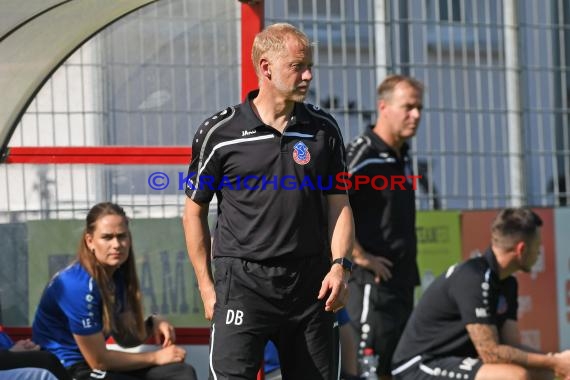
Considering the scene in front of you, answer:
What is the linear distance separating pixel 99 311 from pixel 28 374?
2.77 ft

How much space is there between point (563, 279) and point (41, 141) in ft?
15.9

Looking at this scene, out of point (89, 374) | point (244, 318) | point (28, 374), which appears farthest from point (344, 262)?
Answer: point (89, 374)

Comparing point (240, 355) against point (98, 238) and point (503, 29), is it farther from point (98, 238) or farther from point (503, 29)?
point (503, 29)

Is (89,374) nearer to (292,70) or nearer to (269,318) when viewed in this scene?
(269,318)

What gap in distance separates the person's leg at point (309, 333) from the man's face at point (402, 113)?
2.75 meters

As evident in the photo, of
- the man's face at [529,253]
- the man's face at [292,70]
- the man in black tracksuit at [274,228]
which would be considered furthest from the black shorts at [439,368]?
the man's face at [292,70]

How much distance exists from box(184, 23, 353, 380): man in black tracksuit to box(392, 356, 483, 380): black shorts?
174 centimetres

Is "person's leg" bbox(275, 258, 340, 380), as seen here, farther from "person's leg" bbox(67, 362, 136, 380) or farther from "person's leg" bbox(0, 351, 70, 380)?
"person's leg" bbox(67, 362, 136, 380)

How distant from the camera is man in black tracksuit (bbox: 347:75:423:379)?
25.2ft

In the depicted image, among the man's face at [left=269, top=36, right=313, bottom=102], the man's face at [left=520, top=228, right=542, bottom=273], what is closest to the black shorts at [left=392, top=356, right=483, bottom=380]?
the man's face at [left=520, top=228, right=542, bottom=273]

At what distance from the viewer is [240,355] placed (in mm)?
5141

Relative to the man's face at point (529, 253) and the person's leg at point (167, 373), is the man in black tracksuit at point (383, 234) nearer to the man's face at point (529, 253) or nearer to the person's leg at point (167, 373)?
the man's face at point (529, 253)

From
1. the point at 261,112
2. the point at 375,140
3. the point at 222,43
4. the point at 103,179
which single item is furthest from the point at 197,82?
the point at 261,112

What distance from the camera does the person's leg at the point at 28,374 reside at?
584 centimetres
